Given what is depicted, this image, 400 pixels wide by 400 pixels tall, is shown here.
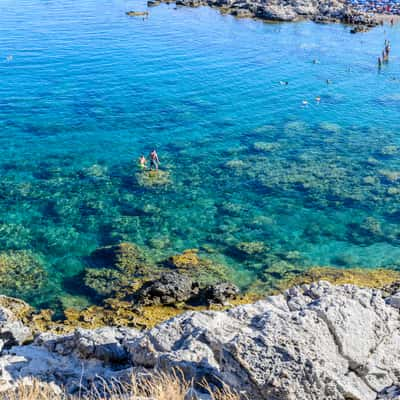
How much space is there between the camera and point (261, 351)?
13.2m

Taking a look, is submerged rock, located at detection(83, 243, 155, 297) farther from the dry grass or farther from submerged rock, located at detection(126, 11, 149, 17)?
submerged rock, located at detection(126, 11, 149, 17)

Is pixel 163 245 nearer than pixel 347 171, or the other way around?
pixel 163 245

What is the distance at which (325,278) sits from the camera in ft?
92.8

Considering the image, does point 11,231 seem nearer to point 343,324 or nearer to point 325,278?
point 325,278

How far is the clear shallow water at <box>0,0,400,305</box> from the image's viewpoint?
32156 mm

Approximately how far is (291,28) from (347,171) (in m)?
50.5

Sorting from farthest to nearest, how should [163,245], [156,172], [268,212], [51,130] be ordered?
[51,130], [156,172], [268,212], [163,245]

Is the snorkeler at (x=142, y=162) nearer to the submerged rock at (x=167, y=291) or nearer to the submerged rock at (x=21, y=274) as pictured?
the submerged rock at (x=21, y=274)

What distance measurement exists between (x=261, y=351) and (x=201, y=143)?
34.0 m

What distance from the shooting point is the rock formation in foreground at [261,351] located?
1301 centimetres

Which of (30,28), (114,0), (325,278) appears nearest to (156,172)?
(325,278)

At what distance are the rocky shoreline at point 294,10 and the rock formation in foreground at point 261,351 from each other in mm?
75784

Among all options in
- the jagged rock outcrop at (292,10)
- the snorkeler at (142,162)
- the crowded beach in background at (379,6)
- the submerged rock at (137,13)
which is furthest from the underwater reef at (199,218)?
the crowded beach in background at (379,6)

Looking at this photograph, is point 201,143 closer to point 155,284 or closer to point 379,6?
point 155,284
